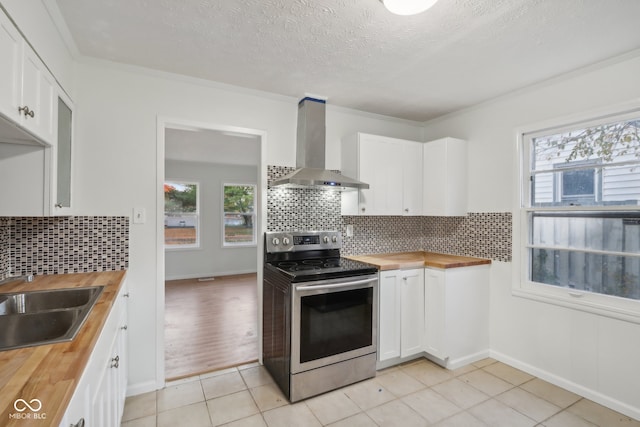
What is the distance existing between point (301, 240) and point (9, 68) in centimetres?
215

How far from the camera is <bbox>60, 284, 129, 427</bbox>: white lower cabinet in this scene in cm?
93

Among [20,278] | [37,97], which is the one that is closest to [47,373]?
[37,97]

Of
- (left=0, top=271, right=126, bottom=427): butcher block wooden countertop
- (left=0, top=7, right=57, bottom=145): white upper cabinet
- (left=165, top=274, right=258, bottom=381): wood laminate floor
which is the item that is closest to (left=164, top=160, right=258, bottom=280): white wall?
(left=165, top=274, right=258, bottom=381): wood laminate floor

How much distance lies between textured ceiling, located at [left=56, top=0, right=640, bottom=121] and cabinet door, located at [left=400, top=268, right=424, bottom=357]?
1.67m

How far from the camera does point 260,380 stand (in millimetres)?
2582

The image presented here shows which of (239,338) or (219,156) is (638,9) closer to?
(239,338)

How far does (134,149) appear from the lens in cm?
238

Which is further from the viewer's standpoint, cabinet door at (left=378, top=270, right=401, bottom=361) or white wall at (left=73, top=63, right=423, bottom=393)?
cabinet door at (left=378, top=270, right=401, bottom=361)

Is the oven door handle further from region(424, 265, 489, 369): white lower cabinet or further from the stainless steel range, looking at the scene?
region(424, 265, 489, 369): white lower cabinet

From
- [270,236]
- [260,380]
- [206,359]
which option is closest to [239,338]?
[206,359]

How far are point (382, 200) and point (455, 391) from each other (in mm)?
1684

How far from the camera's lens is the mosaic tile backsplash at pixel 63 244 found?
2035 mm

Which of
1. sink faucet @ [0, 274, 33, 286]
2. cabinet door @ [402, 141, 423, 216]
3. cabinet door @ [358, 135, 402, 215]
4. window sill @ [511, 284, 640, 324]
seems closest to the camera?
sink faucet @ [0, 274, 33, 286]

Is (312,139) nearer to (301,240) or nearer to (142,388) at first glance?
(301,240)
